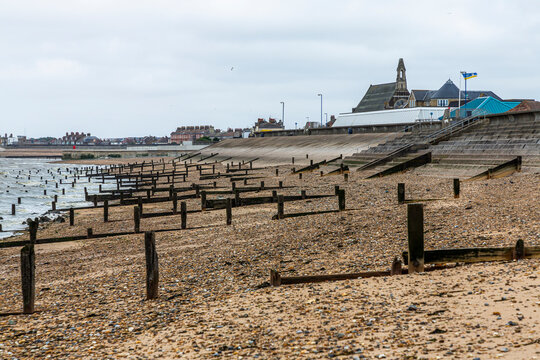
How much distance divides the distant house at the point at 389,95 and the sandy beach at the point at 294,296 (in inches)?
4466

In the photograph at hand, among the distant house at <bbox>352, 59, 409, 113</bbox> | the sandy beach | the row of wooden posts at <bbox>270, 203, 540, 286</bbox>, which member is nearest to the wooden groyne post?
the sandy beach

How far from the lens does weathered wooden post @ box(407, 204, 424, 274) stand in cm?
1018

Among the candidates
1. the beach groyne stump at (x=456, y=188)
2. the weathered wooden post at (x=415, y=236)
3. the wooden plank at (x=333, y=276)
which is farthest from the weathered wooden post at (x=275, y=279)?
the beach groyne stump at (x=456, y=188)

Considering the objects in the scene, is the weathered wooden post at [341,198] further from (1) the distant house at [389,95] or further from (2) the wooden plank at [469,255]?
(1) the distant house at [389,95]

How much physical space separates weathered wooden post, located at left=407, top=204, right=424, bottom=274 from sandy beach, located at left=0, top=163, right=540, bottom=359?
301mm

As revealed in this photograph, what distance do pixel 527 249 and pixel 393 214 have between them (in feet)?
23.8

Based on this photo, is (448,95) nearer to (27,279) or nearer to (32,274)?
(32,274)

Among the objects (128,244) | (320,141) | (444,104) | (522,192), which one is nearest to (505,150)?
(522,192)

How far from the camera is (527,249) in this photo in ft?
33.7

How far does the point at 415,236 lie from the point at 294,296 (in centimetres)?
238

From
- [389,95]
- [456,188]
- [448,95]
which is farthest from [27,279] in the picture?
[389,95]

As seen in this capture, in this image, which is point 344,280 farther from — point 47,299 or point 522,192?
point 522,192

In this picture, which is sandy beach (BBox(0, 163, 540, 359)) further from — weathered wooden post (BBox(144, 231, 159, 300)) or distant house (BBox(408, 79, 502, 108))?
distant house (BBox(408, 79, 502, 108))

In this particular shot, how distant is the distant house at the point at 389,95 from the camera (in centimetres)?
13150
